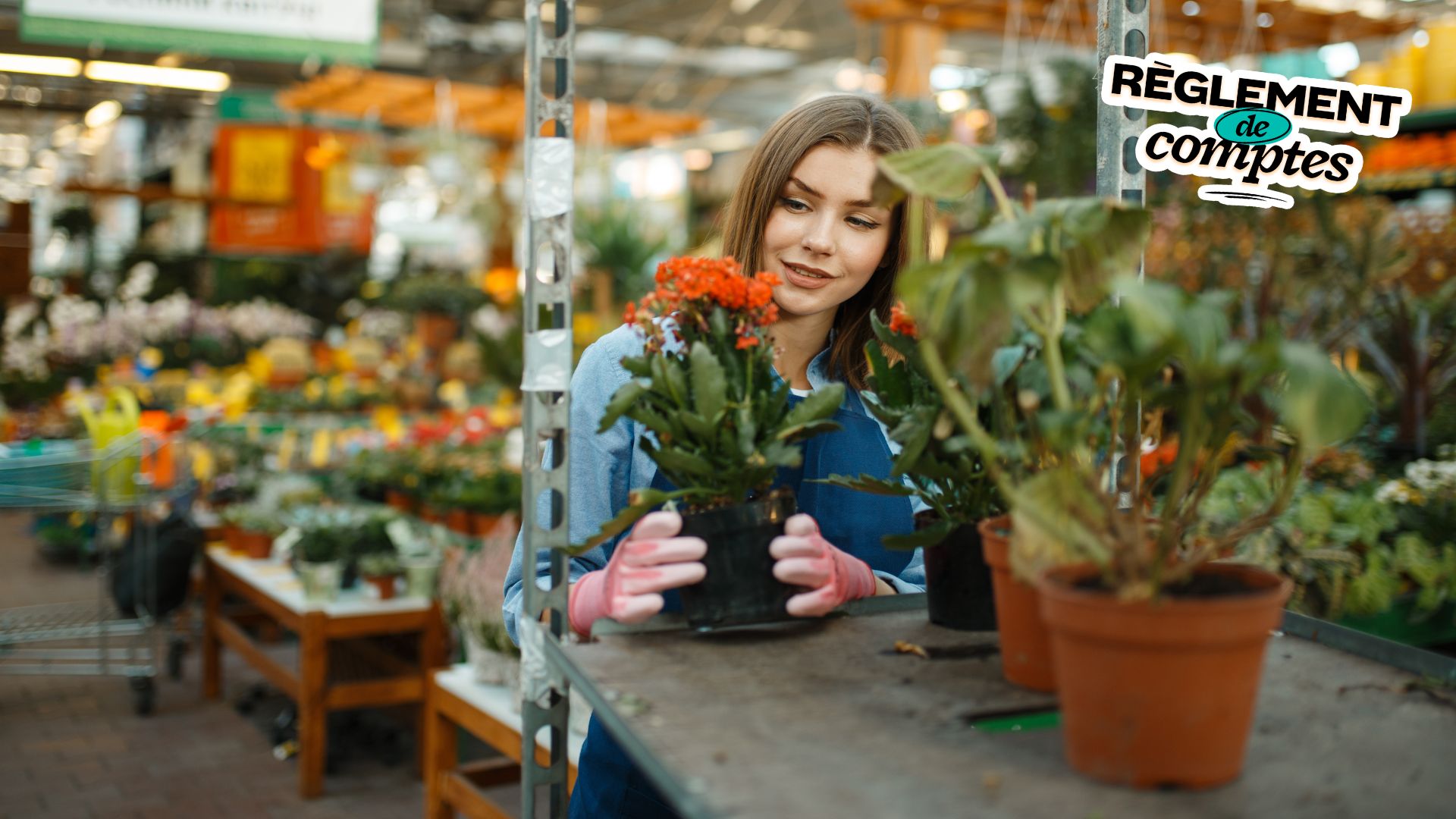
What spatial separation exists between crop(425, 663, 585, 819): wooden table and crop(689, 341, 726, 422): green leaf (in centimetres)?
143

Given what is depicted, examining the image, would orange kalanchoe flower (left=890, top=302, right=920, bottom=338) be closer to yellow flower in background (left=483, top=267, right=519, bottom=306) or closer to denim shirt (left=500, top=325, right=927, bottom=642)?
denim shirt (left=500, top=325, right=927, bottom=642)

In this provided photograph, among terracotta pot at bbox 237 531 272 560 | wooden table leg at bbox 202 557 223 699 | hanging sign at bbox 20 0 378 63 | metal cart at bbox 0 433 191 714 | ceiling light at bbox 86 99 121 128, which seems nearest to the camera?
metal cart at bbox 0 433 191 714

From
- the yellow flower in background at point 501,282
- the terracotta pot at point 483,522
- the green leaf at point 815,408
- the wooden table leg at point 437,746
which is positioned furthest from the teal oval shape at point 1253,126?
the yellow flower in background at point 501,282

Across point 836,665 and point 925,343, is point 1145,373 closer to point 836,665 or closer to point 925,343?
point 925,343

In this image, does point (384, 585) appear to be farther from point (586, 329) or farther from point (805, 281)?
point (805, 281)

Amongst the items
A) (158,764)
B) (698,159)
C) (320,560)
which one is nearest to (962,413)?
(320,560)

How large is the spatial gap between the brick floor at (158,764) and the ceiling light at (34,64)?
220 inches

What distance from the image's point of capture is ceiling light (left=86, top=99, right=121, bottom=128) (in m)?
15.5

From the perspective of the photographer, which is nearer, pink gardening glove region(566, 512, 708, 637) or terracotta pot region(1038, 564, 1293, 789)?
terracotta pot region(1038, 564, 1293, 789)

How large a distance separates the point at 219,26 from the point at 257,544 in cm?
182

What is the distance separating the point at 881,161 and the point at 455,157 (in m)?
7.19

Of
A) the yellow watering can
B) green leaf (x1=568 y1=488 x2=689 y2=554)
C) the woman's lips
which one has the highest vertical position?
the woman's lips

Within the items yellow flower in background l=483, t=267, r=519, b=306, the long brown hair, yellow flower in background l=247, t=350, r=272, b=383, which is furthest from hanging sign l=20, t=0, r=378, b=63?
the long brown hair

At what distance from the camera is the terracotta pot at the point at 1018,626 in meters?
0.94
